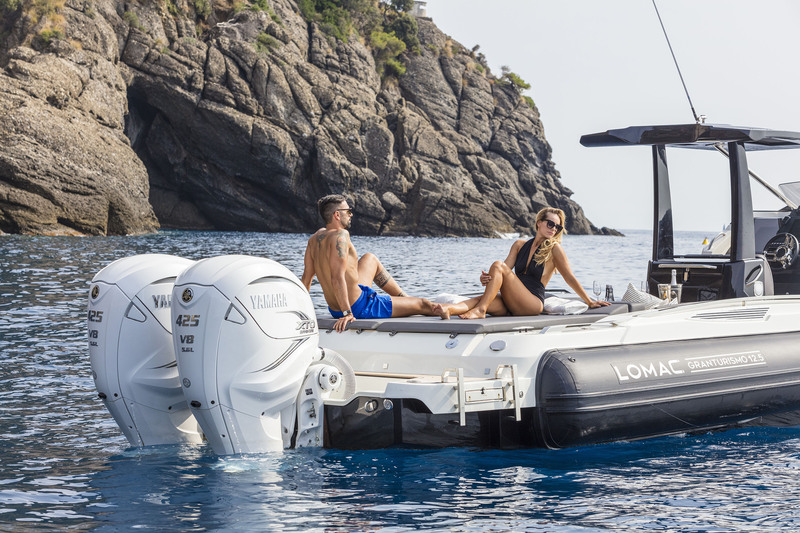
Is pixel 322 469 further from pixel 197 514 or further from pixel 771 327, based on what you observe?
pixel 771 327

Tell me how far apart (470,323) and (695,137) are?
3.05m

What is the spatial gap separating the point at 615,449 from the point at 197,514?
3.03m

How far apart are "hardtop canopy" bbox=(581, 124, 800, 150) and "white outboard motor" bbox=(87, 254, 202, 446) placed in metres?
4.54

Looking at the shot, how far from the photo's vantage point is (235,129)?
54.0 metres

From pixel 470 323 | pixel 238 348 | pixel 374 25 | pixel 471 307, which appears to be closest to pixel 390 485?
pixel 238 348

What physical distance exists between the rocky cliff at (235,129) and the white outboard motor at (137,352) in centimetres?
3446

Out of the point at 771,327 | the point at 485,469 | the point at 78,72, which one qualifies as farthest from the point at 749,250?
the point at 78,72

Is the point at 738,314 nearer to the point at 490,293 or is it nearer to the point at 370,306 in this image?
the point at 490,293

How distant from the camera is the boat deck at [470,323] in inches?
244

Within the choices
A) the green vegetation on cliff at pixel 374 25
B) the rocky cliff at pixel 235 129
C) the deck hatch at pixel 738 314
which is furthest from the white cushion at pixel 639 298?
the green vegetation on cliff at pixel 374 25

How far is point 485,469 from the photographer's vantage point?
18.9ft

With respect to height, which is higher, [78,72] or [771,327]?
[78,72]

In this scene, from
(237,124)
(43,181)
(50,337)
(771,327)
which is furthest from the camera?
(237,124)

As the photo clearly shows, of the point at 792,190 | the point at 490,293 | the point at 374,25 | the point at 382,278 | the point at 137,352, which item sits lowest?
the point at 137,352
